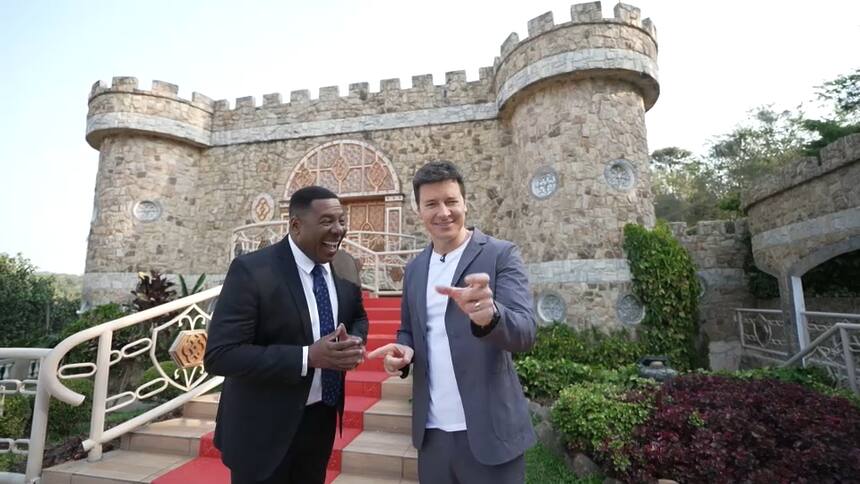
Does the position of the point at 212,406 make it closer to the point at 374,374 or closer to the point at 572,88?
the point at 374,374

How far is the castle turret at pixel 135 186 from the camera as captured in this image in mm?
9500

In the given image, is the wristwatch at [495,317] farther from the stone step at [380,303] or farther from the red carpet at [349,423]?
the stone step at [380,303]

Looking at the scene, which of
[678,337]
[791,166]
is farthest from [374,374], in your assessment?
[791,166]

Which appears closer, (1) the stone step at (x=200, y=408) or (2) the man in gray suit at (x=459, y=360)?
(2) the man in gray suit at (x=459, y=360)

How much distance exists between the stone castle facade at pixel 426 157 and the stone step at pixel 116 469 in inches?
240

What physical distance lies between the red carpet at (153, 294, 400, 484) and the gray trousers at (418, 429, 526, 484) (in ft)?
3.80

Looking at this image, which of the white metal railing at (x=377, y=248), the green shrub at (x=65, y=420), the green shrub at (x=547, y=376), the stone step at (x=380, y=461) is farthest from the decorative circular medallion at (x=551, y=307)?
the green shrub at (x=65, y=420)

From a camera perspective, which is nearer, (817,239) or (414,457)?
(414,457)

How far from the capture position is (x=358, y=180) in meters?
Result: 9.66

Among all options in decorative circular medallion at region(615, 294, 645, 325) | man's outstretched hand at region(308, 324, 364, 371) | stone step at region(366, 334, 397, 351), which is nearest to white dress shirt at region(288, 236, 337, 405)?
man's outstretched hand at region(308, 324, 364, 371)

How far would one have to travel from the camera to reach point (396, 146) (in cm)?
951

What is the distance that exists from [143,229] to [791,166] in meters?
14.9

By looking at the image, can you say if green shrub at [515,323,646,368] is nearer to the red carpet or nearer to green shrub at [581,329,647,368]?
green shrub at [581,329,647,368]

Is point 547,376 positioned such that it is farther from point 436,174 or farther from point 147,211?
point 147,211
